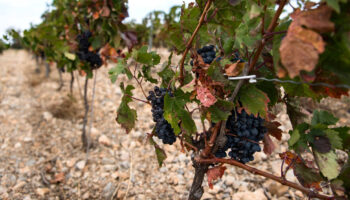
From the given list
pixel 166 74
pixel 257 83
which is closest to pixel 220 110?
pixel 257 83

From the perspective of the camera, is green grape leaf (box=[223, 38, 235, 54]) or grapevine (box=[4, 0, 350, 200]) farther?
green grape leaf (box=[223, 38, 235, 54])

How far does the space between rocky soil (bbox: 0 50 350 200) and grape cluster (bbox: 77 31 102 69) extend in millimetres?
1100

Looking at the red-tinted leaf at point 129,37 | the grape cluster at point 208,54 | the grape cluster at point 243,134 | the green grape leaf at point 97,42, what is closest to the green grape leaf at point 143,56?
the grape cluster at point 208,54

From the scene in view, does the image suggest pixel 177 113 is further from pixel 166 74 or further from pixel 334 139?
pixel 334 139

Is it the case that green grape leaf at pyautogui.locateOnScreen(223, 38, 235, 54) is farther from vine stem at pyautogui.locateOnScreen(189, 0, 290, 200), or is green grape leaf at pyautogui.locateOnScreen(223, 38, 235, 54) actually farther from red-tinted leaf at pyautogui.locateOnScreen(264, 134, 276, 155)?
red-tinted leaf at pyautogui.locateOnScreen(264, 134, 276, 155)

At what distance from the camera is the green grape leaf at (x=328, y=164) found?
849mm

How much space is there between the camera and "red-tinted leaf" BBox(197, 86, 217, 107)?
3.13 feet

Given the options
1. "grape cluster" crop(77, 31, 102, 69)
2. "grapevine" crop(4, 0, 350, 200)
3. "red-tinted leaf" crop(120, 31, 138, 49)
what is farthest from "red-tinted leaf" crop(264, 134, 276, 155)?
"grape cluster" crop(77, 31, 102, 69)

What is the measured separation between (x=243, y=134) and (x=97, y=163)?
88.4 inches

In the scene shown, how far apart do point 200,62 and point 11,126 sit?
12.4 feet

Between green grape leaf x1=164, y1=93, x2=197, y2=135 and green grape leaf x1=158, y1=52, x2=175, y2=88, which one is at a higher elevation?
green grape leaf x1=158, y1=52, x2=175, y2=88

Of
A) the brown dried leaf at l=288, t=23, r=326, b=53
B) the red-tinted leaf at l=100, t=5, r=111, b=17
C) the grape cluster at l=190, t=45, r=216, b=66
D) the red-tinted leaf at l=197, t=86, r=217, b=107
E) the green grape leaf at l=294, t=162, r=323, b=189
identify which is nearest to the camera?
the brown dried leaf at l=288, t=23, r=326, b=53

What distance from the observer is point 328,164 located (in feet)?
2.85

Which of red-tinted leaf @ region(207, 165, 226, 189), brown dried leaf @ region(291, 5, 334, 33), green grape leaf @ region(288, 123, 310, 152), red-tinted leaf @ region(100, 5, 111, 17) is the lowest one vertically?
red-tinted leaf @ region(207, 165, 226, 189)
